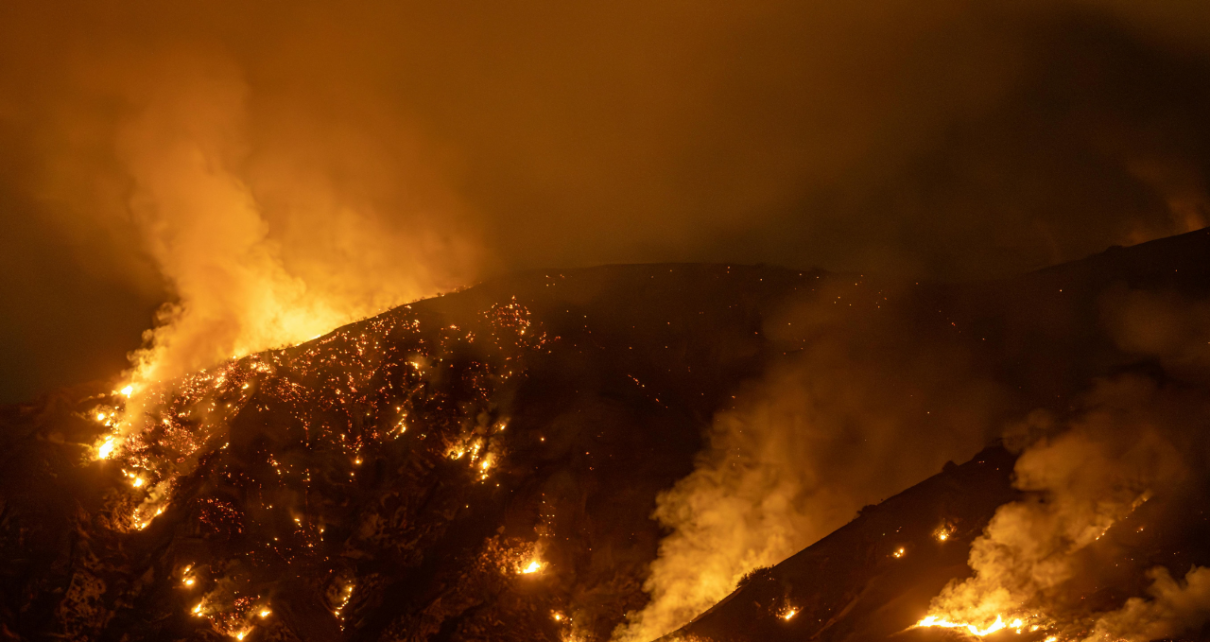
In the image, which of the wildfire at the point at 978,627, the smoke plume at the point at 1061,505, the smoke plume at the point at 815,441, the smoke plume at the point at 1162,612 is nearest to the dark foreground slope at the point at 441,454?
the smoke plume at the point at 815,441

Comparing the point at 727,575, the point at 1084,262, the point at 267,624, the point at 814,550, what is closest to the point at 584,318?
the point at 727,575

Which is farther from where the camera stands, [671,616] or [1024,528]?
[671,616]

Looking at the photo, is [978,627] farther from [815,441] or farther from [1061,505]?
[815,441]

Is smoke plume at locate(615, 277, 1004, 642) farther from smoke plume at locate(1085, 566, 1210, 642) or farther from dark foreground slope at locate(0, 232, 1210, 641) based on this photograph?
smoke plume at locate(1085, 566, 1210, 642)

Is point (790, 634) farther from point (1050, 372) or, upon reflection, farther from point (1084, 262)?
point (1084, 262)

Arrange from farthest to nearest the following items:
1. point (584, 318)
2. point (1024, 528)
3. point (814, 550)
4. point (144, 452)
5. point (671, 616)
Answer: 1. point (584, 318)
2. point (144, 452)
3. point (671, 616)
4. point (814, 550)
5. point (1024, 528)

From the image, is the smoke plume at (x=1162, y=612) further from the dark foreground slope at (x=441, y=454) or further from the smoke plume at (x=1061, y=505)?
the dark foreground slope at (x=441, y=454)

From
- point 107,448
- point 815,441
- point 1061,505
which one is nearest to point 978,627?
point 1061,505

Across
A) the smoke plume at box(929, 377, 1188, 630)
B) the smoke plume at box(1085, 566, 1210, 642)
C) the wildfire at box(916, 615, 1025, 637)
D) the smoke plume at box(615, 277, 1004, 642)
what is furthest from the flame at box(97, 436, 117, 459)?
the smoke plume at box(1085, 566, 1210, 642)

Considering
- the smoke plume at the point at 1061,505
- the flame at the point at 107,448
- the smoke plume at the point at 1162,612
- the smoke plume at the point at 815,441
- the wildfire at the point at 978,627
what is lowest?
the smoke plume at the point at 1162,612
